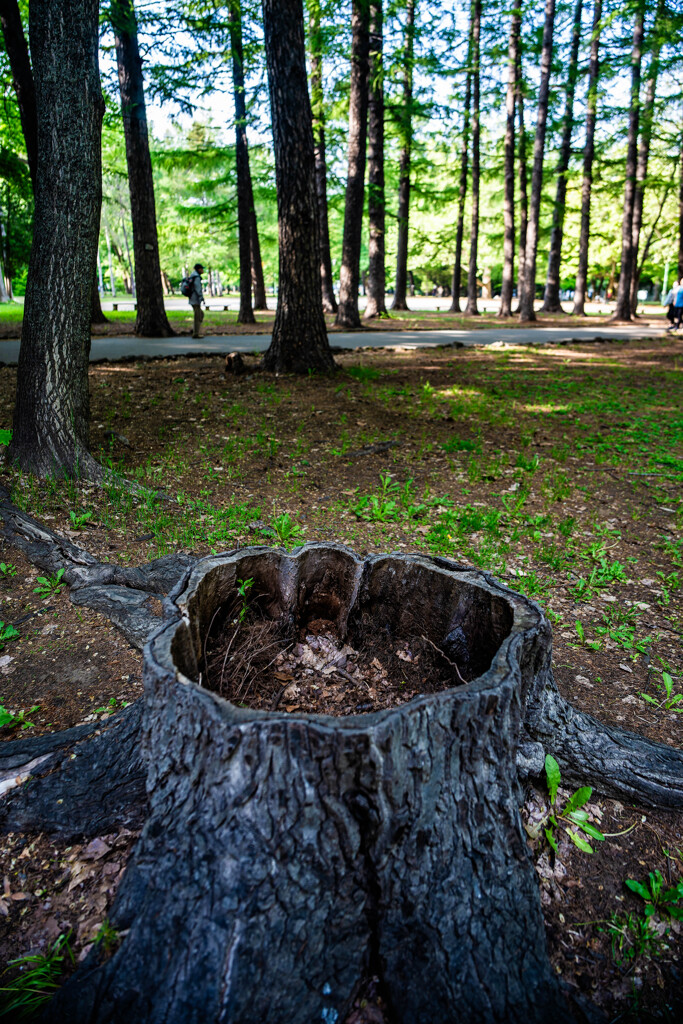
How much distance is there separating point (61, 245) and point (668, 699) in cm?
524

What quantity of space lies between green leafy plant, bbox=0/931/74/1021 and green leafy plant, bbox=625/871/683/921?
6.05ft

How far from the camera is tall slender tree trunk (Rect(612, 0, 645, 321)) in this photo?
1797 cm

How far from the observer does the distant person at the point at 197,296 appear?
1320 cm

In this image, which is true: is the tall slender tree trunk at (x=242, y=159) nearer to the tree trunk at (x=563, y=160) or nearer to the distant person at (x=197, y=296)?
the distant person at (x=197, y=296)

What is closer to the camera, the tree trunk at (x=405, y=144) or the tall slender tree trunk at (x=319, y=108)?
the tall slender tree trunk at (x=319, y=108)

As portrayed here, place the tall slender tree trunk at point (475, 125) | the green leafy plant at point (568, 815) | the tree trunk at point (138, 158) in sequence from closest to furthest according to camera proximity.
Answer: the green leafy plant at point (568, 815) < the tree trunk at point (138, 158) < the tall slender tree trunk at point (475, 125)

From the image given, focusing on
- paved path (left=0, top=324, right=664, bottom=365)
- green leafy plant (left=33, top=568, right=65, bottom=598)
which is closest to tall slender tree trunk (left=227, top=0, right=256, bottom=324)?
paved path (left=0, top=324, right=664, bottom=365)

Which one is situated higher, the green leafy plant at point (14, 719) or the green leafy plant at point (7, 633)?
the green leafy plant at point (7, 633)

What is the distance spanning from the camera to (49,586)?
360cm

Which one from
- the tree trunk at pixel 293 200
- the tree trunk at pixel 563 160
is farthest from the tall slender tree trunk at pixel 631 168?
the tree trunk at pixel 293 200

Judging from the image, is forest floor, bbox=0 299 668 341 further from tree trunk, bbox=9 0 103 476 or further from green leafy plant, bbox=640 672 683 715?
green leafy plant, bbox=640 672 683 715

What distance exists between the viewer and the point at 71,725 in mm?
2584

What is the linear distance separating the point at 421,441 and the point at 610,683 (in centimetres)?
398

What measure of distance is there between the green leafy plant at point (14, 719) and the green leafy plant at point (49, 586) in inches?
40.3
